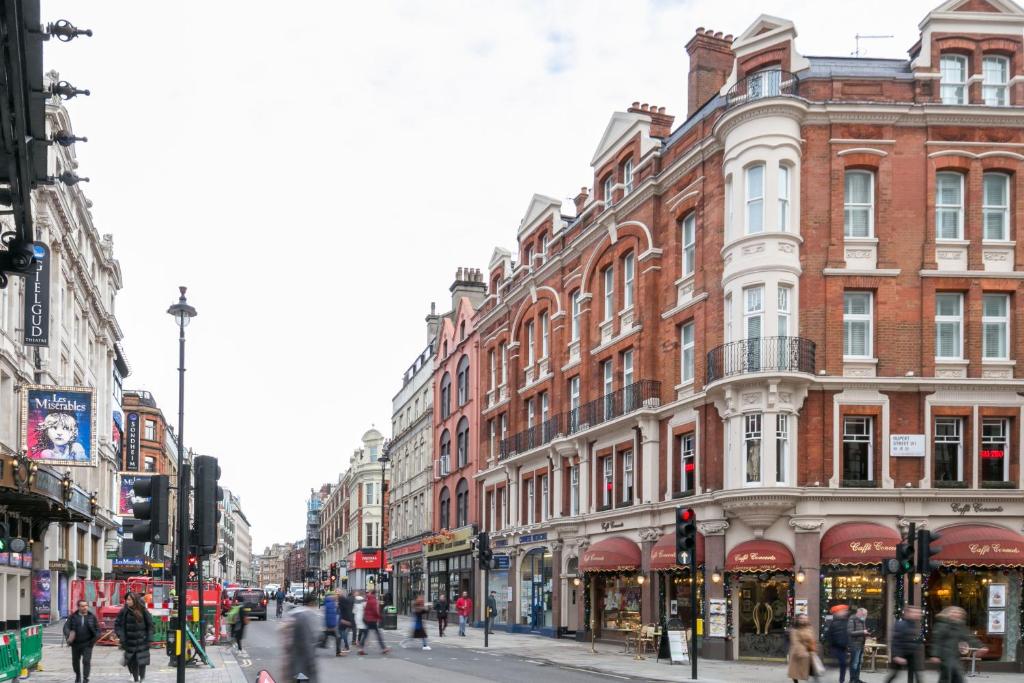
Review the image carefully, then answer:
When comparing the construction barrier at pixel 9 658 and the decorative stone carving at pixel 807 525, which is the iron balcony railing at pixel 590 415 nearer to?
the decorative stone carving at pixel 807 525

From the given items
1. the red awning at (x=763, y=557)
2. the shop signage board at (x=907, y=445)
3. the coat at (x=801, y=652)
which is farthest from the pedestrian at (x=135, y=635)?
the shop signage board at (x=907, y=445)

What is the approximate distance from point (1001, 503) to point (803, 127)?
10820 millimetres

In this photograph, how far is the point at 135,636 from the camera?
21.3 m

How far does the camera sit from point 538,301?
4650 centimetres

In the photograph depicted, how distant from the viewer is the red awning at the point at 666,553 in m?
31.7

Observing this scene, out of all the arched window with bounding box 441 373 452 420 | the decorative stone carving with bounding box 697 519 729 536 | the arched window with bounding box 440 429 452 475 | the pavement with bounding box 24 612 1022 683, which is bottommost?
the pavement with bounding box 24 612 1022 683

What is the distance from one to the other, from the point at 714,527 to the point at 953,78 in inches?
529

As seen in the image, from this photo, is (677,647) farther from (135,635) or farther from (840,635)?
(135,635)

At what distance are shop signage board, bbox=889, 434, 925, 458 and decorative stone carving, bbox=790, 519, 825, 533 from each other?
8.51ft

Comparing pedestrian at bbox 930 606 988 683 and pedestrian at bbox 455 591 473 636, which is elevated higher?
pedestrian at bbox 930 606 988 683

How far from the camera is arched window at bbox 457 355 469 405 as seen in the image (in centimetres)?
5806

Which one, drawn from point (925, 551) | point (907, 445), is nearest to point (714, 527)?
point (907, 445)

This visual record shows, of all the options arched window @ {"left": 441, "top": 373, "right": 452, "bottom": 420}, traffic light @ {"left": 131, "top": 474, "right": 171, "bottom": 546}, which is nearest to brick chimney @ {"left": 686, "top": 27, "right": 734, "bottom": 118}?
traffic light @ {"left": 131, "top": 474, "right": 171, "bottom": 546}

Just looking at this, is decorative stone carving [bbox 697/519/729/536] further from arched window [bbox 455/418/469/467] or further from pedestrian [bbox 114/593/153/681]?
arched window [bbox 455/418/469/467]
